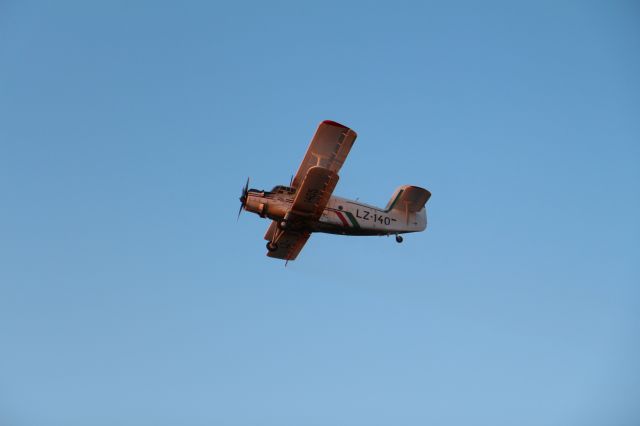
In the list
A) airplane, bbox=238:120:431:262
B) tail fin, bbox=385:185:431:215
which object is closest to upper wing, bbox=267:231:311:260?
airplane, bbox=238:120:431:262

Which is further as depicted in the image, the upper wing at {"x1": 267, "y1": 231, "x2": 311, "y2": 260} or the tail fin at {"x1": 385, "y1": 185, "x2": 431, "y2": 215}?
the tail fin at {"x1": 385, "y1": 185, "x2": 431, "y2": 215}

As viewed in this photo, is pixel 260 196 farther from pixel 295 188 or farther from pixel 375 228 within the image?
pixel 375 228

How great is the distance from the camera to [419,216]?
92.0ft

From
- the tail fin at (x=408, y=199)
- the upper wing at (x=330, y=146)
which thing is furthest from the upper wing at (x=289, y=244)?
the tail fin at (x=408, y=199)

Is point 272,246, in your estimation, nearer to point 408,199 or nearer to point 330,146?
point 330,146

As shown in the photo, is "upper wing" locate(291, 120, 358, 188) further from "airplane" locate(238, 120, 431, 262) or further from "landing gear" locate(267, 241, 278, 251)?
"landing gear" locate(267, 241, 278, 251)

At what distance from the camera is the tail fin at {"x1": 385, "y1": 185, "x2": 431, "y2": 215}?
27.3 m

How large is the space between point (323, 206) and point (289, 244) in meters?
3.05

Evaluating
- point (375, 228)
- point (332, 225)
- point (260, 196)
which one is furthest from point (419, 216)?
point (260, 196)

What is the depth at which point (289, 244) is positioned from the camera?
1074 inches

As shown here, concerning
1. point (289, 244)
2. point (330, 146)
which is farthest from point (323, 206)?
point (289, 244)

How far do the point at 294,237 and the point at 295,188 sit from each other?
6.93ft

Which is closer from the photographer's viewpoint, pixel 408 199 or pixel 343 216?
pixel 343 216

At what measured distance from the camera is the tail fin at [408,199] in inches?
1073
